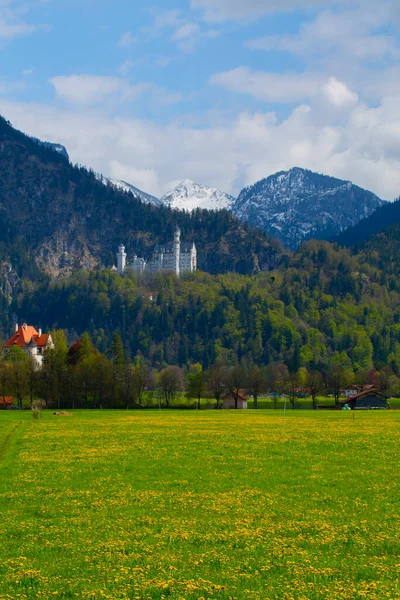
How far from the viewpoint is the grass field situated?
20.0 meters

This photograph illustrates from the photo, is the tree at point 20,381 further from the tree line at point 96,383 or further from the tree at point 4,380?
the tree at point 4,380

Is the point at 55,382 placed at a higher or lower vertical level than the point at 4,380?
lower

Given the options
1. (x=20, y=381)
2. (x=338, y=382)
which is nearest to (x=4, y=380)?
(x=20, y=381)

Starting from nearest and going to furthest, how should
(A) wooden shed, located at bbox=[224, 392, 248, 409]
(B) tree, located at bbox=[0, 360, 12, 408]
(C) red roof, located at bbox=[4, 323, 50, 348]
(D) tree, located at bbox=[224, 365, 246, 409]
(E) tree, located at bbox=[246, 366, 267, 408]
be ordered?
(B) tree, located at bbox=[0, 360, 12, 408]
(D) tree, located at bbox=[224, 365, 246, 409]
(A) wooden shed, located at bbox=[224, 392, 248, 409]
(E) tree, located at bbox=[246, 366, 267, 408]
(C) red roof, located at bbox=[4, 323, 50, 348]

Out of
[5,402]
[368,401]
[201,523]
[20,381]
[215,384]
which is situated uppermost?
[20,381]

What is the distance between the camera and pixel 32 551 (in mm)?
23281

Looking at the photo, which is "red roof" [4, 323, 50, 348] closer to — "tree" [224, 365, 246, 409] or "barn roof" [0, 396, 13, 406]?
"barn roof" [0, 396, 13, 406]

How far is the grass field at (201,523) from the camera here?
1995 cm

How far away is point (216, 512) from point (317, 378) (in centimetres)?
13934

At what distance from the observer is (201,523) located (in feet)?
87.4

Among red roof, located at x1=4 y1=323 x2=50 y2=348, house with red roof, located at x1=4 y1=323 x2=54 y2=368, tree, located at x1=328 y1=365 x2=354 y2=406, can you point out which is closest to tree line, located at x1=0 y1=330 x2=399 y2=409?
tree, located at x1=328 y1=365 x2=354 y2=406

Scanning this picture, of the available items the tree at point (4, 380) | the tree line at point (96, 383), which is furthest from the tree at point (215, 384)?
the tree at point (4, 380)

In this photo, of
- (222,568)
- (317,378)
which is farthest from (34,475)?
(317,378)

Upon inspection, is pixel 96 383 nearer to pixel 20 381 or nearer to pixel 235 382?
pixel 20 381
